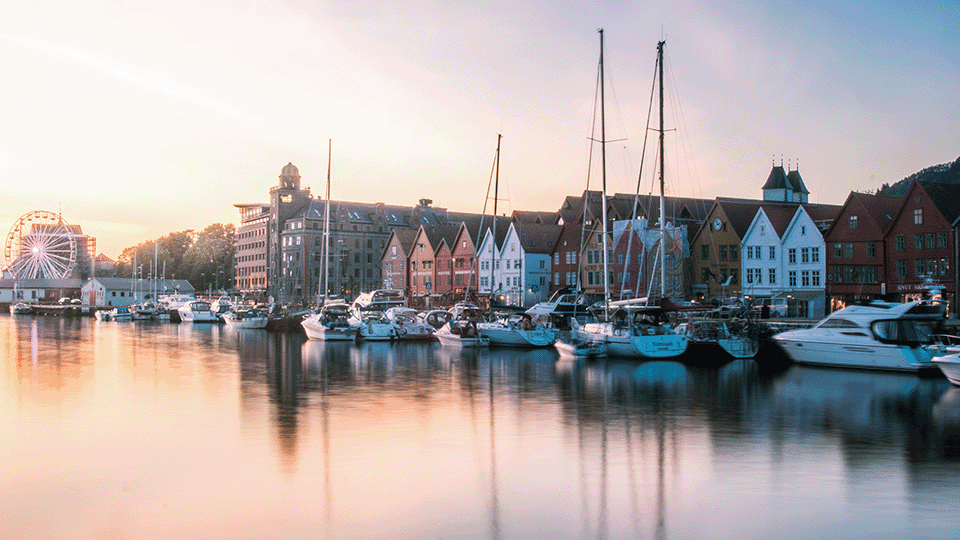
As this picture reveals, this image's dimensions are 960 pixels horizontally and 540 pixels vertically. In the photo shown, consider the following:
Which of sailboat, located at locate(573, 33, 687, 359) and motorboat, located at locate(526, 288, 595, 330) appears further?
motorboat, located at locate(526, 288, 595, 330)

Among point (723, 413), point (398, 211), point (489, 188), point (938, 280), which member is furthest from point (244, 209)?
point (723, 413)

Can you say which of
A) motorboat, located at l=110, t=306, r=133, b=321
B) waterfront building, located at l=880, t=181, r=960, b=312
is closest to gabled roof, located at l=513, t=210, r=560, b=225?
waterfront building, located at l=880, t=181, r=960, b=312

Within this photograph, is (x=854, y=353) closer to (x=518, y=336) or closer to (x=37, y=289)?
(x=518, y=336)

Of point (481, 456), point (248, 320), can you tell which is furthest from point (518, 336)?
point (248, 320)

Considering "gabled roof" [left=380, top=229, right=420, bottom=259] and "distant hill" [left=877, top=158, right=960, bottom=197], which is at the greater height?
"distant hill" [left=877, top=158, right=960, bottom=197]

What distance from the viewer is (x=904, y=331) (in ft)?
129

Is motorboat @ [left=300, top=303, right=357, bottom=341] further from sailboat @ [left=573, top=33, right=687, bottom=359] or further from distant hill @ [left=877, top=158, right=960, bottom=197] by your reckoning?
distant hill @ [left=877, top=158, right=960, bottom=197]

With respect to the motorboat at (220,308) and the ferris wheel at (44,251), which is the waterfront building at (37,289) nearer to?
the ferris wheel at (44,251)

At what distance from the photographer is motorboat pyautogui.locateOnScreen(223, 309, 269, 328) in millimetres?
86500

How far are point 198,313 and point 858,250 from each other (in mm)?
84938

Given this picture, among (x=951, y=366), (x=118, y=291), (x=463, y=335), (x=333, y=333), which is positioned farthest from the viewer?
(x=118, y=291)

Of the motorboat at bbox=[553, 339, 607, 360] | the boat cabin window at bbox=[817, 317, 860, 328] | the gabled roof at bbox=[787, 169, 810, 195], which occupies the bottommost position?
the motorboat at bbox=[553, 339, 607, 360]

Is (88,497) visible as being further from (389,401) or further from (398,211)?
(398,211)

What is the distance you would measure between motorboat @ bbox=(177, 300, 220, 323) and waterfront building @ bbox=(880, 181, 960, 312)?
86.0m
